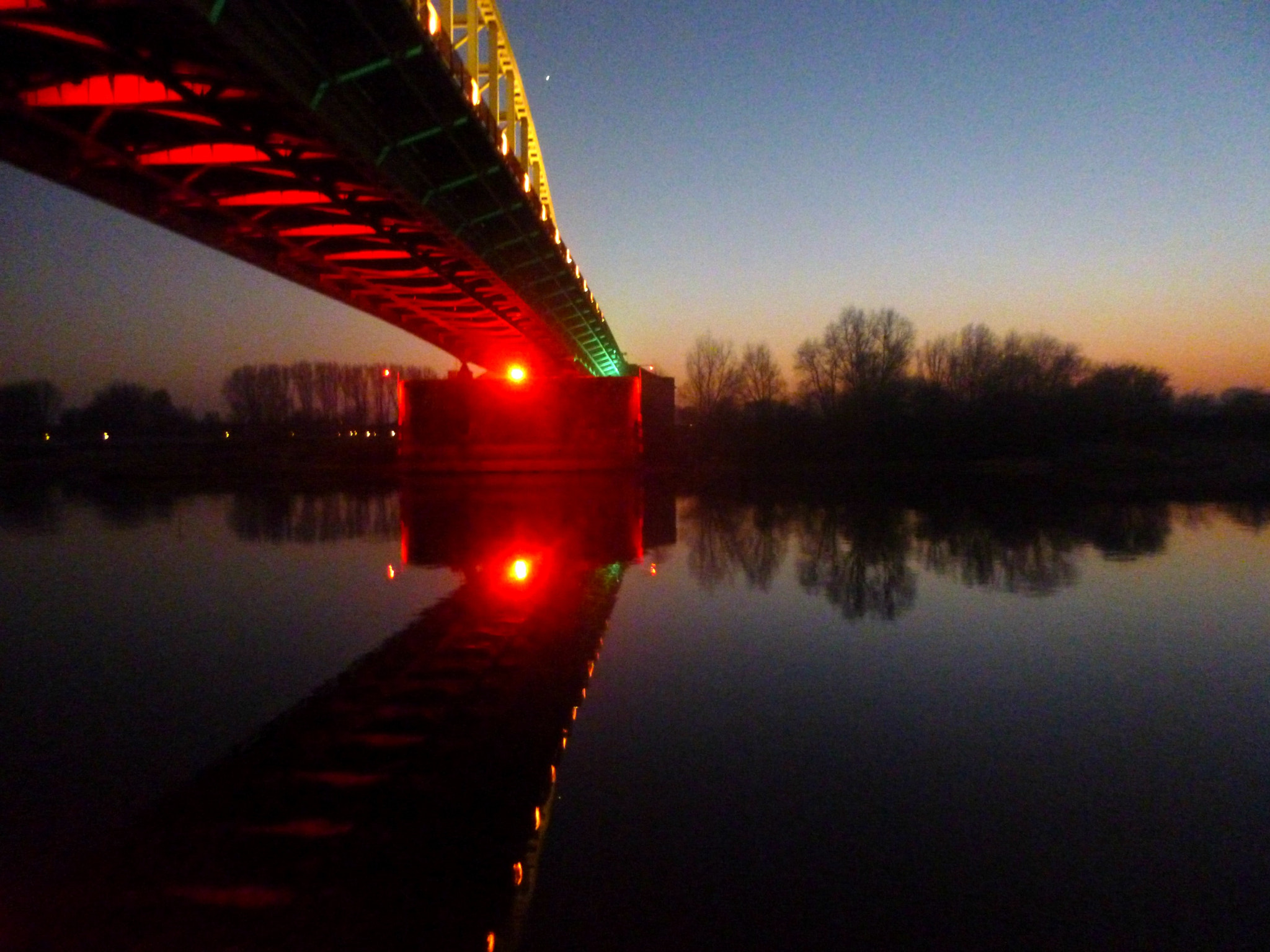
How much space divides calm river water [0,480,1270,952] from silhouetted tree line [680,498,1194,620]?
191 mm

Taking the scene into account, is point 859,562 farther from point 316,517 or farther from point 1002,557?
point 316,517

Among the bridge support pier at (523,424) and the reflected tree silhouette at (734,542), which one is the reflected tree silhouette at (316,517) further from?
the reflected tree silhouette at (734,542)

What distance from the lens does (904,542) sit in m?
14.5

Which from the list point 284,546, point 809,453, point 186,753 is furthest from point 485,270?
point 809,453

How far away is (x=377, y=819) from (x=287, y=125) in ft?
27.6

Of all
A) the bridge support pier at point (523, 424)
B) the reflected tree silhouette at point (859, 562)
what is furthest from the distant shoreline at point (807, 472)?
the reflected tree silhouette at point (859, 562)

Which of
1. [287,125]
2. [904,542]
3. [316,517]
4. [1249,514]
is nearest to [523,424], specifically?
[316,517]

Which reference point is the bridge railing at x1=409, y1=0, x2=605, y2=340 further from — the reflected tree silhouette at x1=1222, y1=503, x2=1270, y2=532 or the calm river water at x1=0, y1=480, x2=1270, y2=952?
the reflected tree silhouette at x1=1222, y1=503, x2=1270, y2=532

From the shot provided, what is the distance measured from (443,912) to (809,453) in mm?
40072

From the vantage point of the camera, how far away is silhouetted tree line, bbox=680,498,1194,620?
10836 mm

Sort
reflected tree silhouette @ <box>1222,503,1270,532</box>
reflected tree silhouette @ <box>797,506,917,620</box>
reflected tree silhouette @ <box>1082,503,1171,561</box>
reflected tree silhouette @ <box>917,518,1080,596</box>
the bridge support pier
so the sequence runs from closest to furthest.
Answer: reflected tree silhouette @ <box>797,506,917,620</box> → reflected tree silhouette @ <box>917,518,1080,596</box> → reflected tree silhouette @ <box>1082,503,1171,561</box> → reflected tree silhouette @ <box>1222,503,1270,532</box> → the bridge support pier

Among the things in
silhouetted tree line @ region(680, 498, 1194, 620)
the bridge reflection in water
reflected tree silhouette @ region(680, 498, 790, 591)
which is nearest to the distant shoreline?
silhouetted tree line @ region(680, 498, 1194, 620)

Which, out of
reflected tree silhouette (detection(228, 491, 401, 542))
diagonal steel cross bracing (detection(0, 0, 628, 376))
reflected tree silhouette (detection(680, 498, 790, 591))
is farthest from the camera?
reflected tree silhouette (detection(228, 491, 401, 542))

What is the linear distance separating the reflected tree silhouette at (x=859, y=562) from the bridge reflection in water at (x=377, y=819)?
318cm
